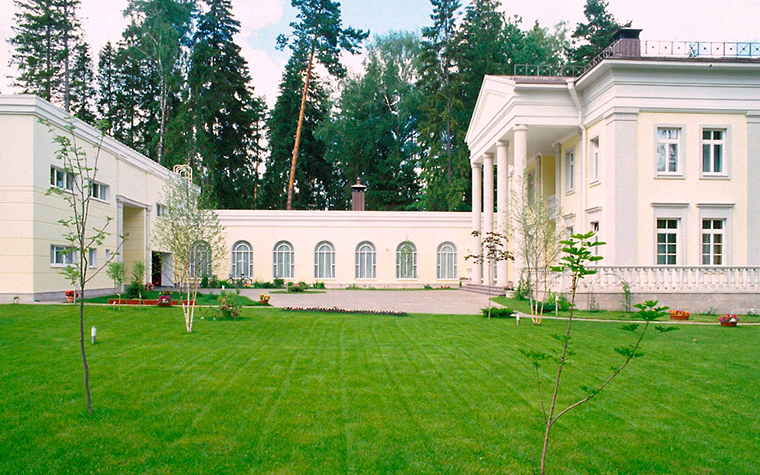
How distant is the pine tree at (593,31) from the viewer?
3753cm

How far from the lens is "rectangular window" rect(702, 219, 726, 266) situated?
18.5 metres

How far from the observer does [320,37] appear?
37.1 meters

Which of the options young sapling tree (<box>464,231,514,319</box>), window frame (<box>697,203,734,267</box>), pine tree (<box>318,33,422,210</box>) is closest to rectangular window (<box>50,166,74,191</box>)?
young sapling tree (<box>464,231,514,319</box>)

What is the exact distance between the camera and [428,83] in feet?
126

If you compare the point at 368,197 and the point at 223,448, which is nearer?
the point at 223,448

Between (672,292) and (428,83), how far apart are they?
84.8 ft

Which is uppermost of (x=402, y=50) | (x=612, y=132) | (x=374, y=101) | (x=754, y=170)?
(x=402, y=50)

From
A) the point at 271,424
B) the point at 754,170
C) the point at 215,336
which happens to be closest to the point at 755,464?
the point at 271,424

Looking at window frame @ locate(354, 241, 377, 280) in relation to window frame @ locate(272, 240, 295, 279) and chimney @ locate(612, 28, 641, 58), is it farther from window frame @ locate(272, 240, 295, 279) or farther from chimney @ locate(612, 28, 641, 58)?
chimney @ locate(612, 28, 641, 58)

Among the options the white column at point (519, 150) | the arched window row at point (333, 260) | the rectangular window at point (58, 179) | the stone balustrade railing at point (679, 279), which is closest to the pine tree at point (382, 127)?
the arched window row at point (333, 260)

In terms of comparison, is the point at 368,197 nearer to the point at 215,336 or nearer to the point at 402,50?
the point at 402,50

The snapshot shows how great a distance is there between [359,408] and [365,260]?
25332 mm

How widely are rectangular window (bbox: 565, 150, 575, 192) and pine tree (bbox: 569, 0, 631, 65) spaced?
16.8 meters

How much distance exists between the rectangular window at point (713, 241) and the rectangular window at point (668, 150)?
211cm
